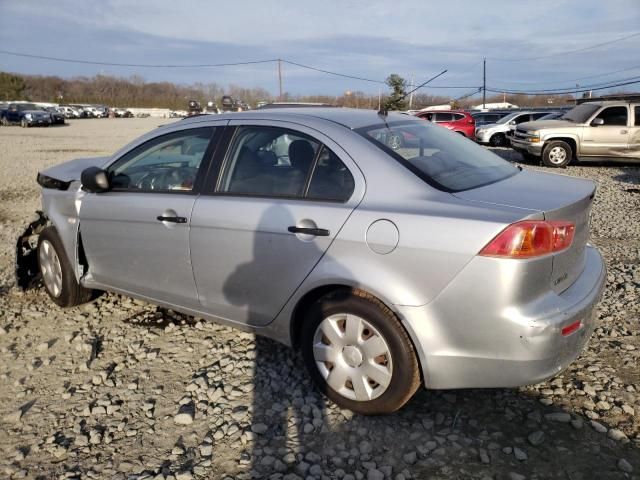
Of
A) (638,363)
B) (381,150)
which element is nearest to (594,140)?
(638,363)

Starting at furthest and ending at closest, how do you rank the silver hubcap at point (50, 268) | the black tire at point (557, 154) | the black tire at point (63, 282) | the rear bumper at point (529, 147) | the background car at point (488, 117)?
the background car at point (488, 117) < the rear bumper at point (529, 147) < the black tire at point (557, 154) < the silver hubcap at point (50, 268) < the black tire at point (63, 282)

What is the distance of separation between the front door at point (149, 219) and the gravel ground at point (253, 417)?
495 millimetres

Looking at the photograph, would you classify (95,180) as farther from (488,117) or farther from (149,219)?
(488,117)

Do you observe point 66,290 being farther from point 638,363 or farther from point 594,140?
point 594,140

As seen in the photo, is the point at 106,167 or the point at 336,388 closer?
the point at 336,388

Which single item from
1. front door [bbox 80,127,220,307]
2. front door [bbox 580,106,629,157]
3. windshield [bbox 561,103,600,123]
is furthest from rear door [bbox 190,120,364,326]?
windshield [bbox 561,103,600,123]

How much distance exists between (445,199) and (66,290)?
3.25 m

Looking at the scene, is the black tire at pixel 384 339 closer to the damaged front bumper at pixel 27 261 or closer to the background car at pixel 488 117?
the damaged front bumper at pixel 27 261

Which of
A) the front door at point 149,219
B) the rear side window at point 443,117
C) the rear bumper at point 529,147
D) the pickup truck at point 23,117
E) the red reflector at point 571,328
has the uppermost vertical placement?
the pickup truck at point 23,117

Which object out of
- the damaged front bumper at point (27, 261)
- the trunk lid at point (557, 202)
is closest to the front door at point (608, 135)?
the trunk lid at point (557, 202)

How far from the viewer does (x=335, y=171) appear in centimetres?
282

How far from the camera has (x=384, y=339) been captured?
259 cm

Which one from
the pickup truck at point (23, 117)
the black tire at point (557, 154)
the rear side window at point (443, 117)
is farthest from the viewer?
the pickup truck at point (23, 117)

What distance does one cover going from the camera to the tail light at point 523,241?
2264mm
